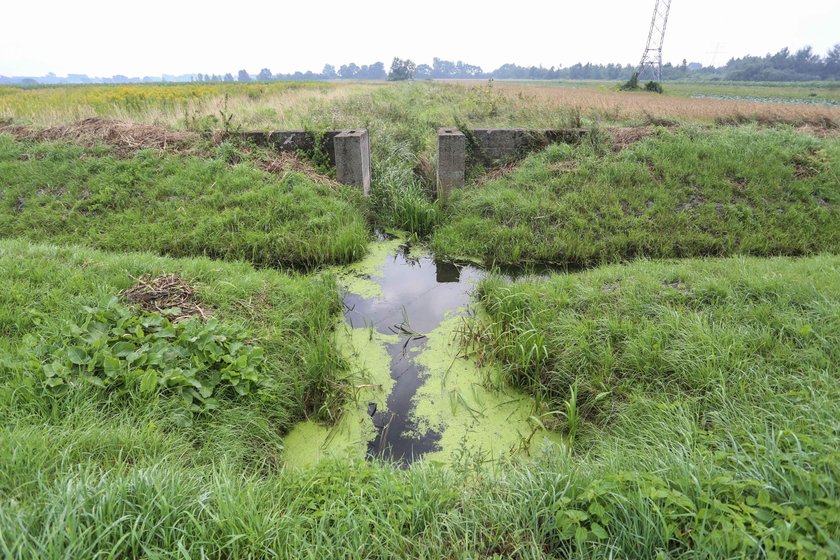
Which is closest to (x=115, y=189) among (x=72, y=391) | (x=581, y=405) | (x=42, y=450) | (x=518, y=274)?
(x=72, y=391)

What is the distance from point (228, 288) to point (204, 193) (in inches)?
117

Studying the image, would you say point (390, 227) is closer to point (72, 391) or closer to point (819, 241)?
point (72, 391)

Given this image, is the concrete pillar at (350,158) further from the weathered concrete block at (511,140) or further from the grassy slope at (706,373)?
the grassy slope at (706,373)

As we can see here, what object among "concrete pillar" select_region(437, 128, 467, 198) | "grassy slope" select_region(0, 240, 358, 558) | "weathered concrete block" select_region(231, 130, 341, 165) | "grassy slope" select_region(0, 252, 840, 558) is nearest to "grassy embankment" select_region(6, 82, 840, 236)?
"weathered concrete block" select_region(231, 130, 341, 165)

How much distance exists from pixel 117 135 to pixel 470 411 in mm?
8063

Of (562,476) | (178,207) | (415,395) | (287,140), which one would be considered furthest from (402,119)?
(562,476)

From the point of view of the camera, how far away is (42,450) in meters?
2.21

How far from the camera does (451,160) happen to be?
24.4ft

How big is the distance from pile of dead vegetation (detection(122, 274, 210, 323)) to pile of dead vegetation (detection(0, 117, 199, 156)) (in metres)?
4.31

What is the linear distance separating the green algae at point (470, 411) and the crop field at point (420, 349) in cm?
3

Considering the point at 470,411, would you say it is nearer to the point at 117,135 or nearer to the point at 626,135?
the point at 626,135

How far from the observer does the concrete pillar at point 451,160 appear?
23.9ft

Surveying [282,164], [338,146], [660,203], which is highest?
[338,146]

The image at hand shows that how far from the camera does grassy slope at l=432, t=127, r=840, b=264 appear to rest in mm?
5871
